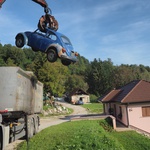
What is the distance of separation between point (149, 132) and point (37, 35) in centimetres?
1784

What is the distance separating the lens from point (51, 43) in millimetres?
11906

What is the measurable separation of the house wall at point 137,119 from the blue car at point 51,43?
14475mm

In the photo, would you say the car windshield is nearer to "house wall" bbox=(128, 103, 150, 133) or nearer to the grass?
"house wall" bbox=(128, 103, 150, 133)

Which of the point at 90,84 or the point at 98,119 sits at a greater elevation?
the point at 90,84

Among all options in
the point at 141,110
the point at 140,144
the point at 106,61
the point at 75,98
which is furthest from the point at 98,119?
the point at 106,61

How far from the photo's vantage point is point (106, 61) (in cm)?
8738

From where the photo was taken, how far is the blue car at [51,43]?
11656mm

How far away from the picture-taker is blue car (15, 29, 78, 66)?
11.7m

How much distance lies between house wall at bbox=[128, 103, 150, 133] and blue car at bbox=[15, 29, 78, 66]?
14475 millimetres

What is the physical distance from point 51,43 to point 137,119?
16441 mm

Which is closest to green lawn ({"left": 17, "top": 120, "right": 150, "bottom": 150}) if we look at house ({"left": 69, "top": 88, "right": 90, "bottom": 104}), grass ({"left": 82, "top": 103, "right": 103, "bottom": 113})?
grass ({"left": 82, "top": 103, "right": 103, "bottom": 113})

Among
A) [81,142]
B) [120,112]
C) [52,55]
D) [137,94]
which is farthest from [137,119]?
[52,55]

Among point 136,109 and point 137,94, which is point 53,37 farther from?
point 137,94

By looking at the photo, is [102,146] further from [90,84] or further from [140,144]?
[90,84]
